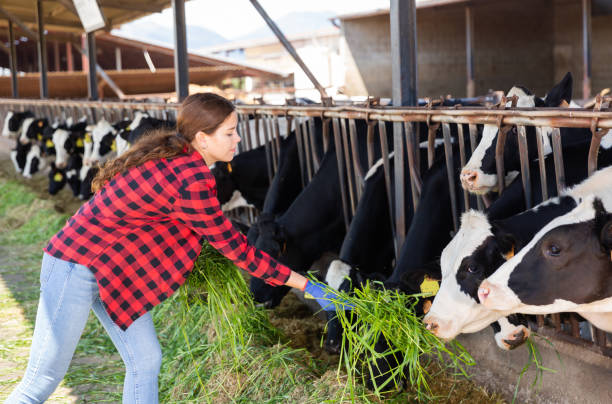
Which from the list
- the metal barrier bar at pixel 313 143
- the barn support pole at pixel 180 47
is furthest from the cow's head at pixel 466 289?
the barn support pole at pixel 180 47

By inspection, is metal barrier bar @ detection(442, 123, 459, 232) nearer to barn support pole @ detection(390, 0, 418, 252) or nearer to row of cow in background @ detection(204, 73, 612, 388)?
row of cow in background @ detection(204, 73, 612, 388)

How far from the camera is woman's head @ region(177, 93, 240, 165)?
282cm

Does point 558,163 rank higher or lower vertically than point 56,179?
higher

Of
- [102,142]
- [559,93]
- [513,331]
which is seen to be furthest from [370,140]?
[102,142]

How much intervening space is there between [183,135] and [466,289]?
1393mm

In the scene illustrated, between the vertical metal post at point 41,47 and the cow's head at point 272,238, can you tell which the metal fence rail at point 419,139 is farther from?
the vertical metal post at point 41,47

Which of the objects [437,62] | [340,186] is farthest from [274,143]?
[437,62]

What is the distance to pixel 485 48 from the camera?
19125 mm

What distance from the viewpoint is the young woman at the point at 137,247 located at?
108 inches

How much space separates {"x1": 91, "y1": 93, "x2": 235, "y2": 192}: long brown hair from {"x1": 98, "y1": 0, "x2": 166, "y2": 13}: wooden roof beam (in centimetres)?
734

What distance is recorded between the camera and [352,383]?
331 centimetres

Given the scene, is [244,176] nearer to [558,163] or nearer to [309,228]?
[309,228]

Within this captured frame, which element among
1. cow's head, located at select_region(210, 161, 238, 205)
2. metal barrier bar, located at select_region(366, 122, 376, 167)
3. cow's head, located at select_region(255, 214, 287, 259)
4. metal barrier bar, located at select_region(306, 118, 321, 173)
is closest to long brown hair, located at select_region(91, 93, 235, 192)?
cow's head, located at select_region(255, 214, 287, 259)

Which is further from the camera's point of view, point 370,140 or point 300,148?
point 300,148
